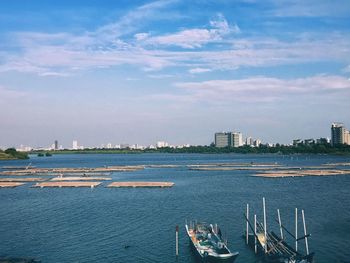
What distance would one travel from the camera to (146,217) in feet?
157

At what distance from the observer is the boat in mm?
29219

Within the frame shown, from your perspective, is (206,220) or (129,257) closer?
(129,257)

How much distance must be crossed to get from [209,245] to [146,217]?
1609 cm

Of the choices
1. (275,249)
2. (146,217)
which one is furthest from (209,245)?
(146,217)

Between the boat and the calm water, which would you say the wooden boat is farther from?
the boat

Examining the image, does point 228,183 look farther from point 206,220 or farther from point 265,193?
point 206,220

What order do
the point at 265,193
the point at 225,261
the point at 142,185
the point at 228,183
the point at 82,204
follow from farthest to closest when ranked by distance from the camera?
the point at 228,183 → the point at 142,185 → the point at 265,193 → the point at 82,204 → the point at 225,261

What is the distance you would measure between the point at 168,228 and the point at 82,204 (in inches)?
770

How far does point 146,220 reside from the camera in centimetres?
4625

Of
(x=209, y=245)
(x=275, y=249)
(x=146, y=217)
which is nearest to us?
(x=275, y=249)

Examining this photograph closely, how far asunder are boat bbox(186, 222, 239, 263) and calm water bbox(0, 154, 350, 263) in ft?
3.44

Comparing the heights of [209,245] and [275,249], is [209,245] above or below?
above

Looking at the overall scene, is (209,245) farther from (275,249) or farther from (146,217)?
(146,217)

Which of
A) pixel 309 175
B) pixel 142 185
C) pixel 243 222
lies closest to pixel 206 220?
pixel 243 222
